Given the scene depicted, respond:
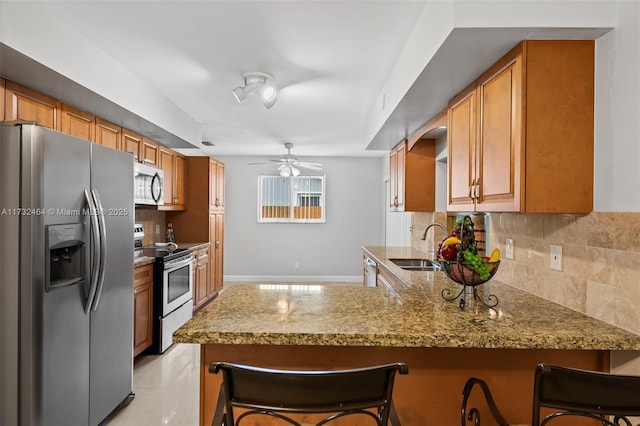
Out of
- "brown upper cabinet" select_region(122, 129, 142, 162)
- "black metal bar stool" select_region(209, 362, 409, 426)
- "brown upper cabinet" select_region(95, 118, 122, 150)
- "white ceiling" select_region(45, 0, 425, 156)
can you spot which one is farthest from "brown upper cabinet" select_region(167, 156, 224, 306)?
"black metal bar stool" select_region(209, 362, 409, 426)

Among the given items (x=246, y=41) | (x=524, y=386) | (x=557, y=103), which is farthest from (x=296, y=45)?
(x=524, y=386)

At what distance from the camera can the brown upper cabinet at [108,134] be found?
3103 mm

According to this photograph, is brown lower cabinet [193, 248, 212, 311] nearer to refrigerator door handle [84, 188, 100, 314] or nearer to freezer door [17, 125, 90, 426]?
refrigerator door handle [84, 188, 100, 314]

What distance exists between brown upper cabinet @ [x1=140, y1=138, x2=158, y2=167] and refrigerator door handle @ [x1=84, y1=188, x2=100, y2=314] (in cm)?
186

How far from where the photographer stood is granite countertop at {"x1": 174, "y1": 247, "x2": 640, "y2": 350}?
128cm

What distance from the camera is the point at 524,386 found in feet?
4.84

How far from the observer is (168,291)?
3701mm

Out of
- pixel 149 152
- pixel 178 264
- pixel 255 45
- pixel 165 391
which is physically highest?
pixel 255 45

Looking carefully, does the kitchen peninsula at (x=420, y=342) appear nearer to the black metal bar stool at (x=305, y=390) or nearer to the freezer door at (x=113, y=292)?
the black metal bar stool at (x=305, y=390)

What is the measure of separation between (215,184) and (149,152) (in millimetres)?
1499

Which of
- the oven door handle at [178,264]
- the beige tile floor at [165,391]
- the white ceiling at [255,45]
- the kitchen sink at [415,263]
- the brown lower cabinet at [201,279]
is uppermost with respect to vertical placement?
the white ceiling at [255,45]

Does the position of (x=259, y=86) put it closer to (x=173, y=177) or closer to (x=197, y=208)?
(x=173, y=177)

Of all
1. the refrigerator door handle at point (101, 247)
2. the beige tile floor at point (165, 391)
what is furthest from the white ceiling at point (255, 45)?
the beige tile floor at point (165, 391)

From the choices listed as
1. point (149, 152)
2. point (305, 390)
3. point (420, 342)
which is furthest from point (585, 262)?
point (149, 152)
